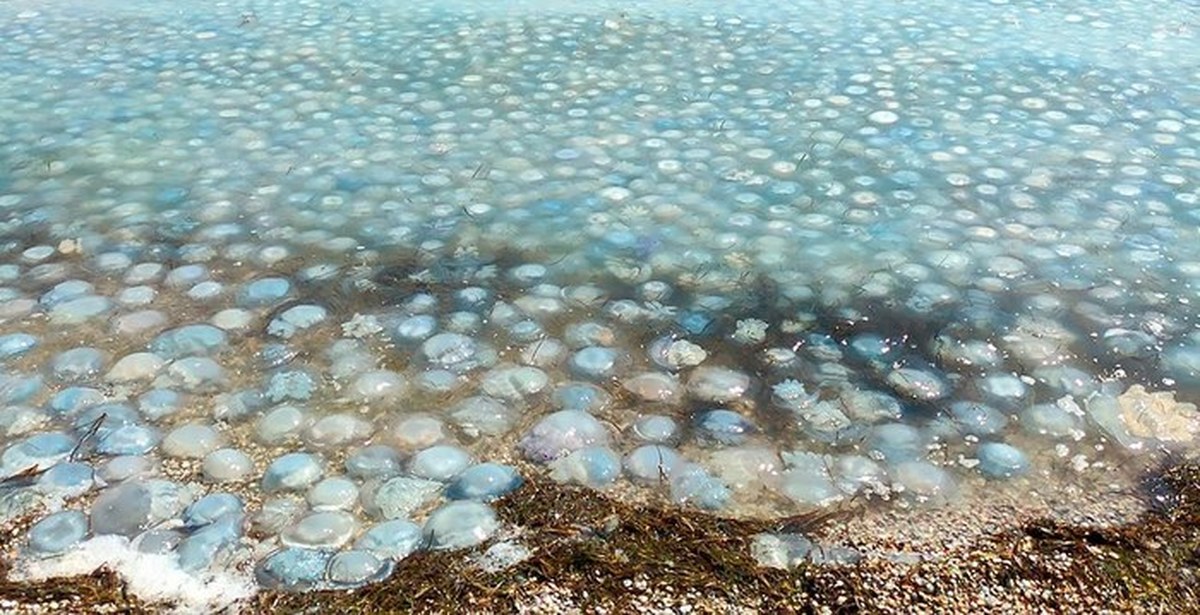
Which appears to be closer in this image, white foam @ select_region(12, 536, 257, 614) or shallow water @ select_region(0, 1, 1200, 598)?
white foam @ select_region(12, 536, 257, 614)

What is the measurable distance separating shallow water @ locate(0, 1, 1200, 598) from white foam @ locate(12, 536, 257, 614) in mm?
38

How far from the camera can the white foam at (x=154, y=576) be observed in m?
1.75

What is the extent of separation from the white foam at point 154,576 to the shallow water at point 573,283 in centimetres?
4

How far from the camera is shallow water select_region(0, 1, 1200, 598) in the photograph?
82.6 inches

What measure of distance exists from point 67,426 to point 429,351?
0.87 metres

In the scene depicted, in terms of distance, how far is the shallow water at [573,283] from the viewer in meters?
2.10

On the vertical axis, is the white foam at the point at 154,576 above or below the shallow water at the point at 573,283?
above

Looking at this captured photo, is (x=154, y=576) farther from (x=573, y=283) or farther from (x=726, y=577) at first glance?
(x=573, y=283)

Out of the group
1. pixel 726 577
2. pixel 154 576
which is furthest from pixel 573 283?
pixel 154 576

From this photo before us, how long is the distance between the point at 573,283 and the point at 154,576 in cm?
147

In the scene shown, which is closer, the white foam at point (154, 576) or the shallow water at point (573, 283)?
the white foam at point (154, 576)

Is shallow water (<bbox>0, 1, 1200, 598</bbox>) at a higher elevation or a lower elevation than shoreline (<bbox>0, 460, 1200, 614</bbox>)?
lower

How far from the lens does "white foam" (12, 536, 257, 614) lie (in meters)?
1.75

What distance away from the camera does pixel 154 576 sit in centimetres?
180
